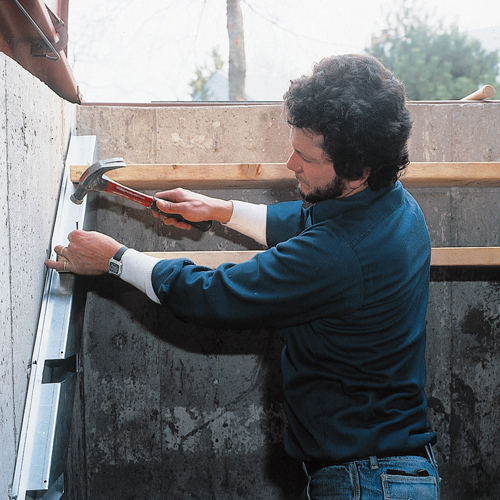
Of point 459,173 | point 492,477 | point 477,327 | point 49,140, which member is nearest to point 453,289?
point 477,327

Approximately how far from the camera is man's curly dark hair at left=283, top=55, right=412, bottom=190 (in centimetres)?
112

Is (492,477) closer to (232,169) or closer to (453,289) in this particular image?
(453,289)

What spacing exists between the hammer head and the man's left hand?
176mm

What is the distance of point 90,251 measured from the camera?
1333 mm

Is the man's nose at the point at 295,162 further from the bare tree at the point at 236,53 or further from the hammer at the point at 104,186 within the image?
the bare tree at the point at 236,53

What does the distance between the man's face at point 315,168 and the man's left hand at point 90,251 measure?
56 centimetres

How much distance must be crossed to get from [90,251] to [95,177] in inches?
9.8

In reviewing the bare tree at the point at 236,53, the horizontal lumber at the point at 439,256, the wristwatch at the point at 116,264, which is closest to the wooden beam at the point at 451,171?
the horizontal lumber at the point at 439,256

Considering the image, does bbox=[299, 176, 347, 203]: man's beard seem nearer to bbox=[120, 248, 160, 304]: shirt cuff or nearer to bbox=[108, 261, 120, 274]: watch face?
bbox=[120, 248, 160, 304]: shirt cuff

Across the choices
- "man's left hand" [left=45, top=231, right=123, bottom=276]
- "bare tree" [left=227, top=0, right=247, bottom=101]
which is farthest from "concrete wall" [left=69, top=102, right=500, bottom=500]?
"bare tree" [left=227, top=0, right=247, bottom=101]

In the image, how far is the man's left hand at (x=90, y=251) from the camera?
1.33 metres

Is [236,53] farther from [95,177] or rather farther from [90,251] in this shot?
[90,251]

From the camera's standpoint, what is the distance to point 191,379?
2020mm

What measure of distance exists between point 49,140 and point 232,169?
0.61m
